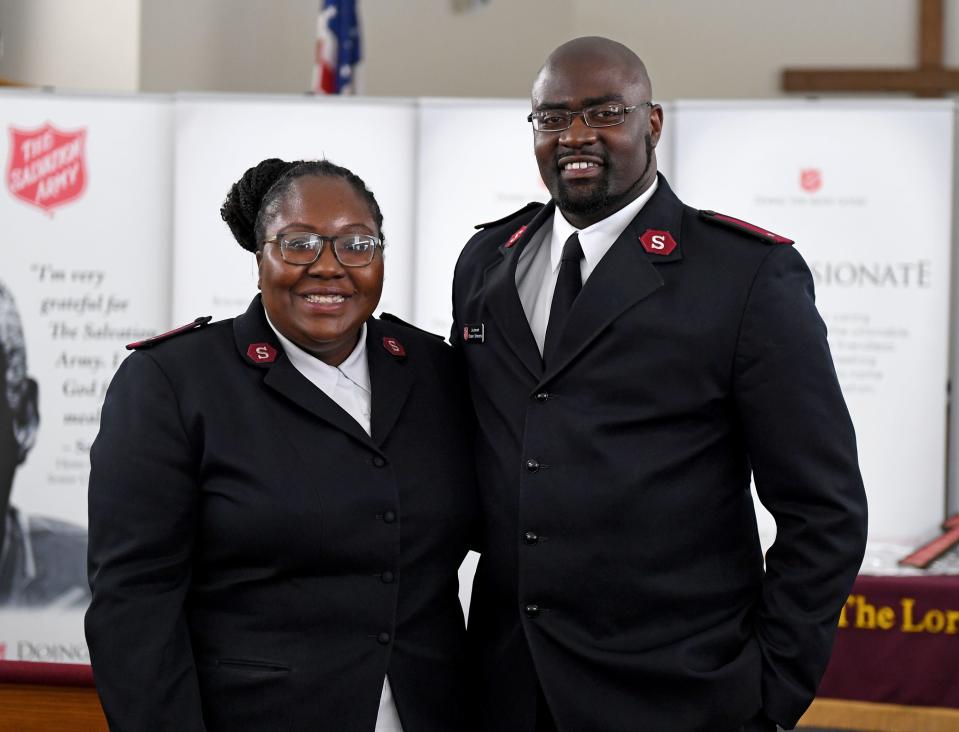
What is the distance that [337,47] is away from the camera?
4.89 metres

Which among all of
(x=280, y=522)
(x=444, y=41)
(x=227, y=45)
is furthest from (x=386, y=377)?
(x=444, y=41)

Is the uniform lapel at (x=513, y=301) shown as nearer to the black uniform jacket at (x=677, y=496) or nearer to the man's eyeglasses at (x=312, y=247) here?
the black uniform jacket at (x=677, y=496)

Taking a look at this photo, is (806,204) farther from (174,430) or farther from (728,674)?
(174,430)

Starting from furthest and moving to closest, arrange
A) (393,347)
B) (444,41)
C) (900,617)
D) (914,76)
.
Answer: (914,76), (444,41), (900,617), (393,347)

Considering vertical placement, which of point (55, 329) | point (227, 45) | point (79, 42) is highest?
point (227, 45)

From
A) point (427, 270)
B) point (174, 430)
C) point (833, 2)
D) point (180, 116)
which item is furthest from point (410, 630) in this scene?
point (833, 2)

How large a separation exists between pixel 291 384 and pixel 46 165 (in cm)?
278

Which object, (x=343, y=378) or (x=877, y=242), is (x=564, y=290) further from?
(x=877, y=242)

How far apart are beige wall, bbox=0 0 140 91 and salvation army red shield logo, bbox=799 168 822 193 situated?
2743mm

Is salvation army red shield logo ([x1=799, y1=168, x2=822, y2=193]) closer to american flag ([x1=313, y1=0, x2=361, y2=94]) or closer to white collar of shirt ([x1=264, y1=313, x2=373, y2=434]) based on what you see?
american flag ([x1=313, y1=0, x2=361, y2=94])

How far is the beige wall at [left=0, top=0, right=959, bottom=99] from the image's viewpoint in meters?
4.83

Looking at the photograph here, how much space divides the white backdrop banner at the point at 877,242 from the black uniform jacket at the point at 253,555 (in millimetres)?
2476

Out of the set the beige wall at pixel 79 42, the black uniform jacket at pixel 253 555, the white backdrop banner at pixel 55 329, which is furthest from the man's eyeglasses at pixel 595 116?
the beige wall at pixel 79 42

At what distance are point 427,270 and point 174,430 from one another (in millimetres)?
2494
